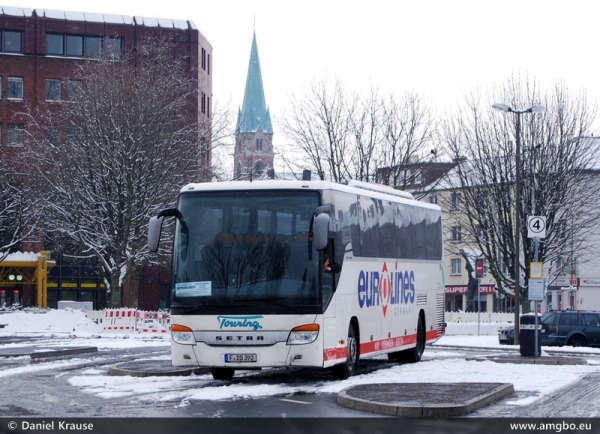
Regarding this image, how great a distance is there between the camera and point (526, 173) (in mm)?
47562

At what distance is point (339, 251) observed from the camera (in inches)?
731

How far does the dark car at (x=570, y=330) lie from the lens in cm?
3741

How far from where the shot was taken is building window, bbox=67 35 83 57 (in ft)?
240

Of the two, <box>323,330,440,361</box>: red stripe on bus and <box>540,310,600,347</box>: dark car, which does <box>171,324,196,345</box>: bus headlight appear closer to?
<box>323,330,440,361</box>: red stripe on bus

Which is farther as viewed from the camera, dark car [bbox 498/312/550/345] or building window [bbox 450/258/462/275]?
building window [bbox 450/258/462/275]

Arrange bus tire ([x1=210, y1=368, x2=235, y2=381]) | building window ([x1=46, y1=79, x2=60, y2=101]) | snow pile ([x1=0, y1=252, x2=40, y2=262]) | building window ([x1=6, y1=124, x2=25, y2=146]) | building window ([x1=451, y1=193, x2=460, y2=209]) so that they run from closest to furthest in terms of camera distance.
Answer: bus tire ([x1=210, y1=368, x2=235, y2=381]), building window ([x1=451, y1=193, x2=460, y2=209]), building window ([x1=6, y1=124, x2=25, y2=146]), snow pile ([x1=0, y1=252, x2=40, y2=262]), building window ([x1=46, y1=79, x2=60, y2=101])

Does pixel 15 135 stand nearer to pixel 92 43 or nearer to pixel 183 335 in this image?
pixel 92 43

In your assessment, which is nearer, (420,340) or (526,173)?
(420,340)

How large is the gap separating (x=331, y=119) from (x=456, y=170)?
21.3 ft

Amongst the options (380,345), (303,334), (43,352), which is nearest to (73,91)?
(43,352)

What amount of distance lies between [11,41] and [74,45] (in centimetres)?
416

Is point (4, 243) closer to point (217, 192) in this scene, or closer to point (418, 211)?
point (418, 211)

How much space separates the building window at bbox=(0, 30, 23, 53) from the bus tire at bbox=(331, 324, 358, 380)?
58.4m

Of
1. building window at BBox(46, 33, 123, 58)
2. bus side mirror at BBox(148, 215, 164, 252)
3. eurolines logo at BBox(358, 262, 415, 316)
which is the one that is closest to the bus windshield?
bus side mirror at BBox(148, 215, 164, 252)
